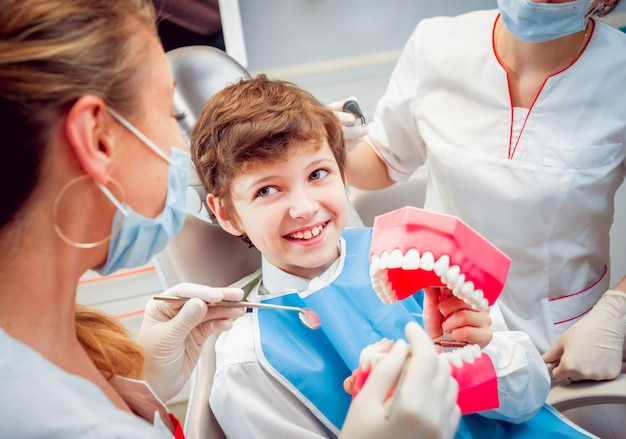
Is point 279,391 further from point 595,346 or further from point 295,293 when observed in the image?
point 595,346

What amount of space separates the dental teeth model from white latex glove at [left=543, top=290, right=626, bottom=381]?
39cm

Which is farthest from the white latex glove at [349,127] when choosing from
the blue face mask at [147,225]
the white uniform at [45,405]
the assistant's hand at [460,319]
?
the white uniform at [45,405]

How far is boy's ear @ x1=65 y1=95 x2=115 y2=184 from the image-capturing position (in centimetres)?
73

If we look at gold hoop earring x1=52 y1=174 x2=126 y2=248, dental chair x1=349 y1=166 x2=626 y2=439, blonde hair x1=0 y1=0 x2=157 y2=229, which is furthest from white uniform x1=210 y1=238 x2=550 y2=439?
blonde hair x1=0 y1=0 x2=157 y2=229

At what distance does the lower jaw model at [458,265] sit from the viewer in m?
0.95

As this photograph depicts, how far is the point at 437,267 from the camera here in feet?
3.07

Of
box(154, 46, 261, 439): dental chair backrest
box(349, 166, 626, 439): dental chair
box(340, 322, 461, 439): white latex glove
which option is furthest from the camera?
box(154, 46, 261, 439): dental chair backrest

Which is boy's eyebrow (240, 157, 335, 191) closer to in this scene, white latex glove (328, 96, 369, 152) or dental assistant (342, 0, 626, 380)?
white latex glove (328, 96, 369, 152)

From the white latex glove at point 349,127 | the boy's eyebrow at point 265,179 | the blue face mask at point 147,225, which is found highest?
the blue face mask at point 147,225

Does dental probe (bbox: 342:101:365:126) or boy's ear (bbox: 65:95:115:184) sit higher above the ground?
boy's ear (bbox: 65:95:115:184)

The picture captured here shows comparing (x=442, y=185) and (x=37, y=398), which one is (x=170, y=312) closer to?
(x=37, y=398)

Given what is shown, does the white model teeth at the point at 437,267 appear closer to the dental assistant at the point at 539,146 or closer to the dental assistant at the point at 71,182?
the dental assistant at the point at 71,182

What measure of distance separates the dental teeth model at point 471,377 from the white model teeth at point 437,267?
0.31 feet

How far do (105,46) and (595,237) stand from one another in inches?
50.0
